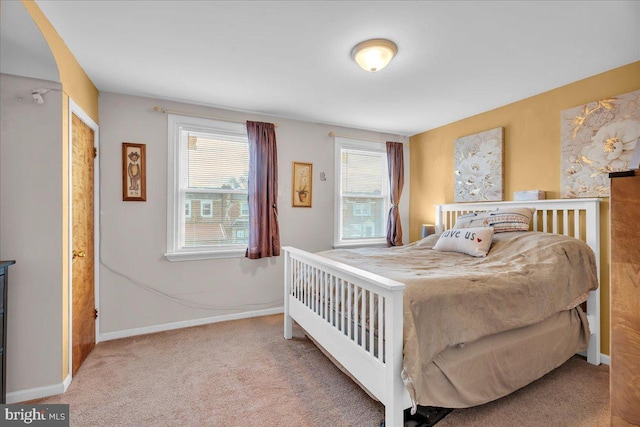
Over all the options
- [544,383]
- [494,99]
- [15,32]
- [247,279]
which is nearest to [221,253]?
[247,279]

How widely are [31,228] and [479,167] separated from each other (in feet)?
13.0

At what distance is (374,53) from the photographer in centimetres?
208

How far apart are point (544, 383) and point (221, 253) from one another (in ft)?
9.74

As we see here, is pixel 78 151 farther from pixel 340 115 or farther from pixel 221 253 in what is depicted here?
pixel 340 115

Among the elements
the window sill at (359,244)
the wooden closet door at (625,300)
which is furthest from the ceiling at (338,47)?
the window sill at (359,244)

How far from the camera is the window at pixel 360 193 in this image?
158 inches

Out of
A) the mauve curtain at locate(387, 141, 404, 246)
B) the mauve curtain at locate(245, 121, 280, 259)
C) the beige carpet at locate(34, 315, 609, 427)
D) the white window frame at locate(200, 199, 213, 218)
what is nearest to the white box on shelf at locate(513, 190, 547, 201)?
the beige carpet at locate(34, 315, 609, 427)

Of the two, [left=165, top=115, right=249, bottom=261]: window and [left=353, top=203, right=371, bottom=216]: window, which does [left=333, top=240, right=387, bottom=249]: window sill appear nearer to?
[left=353, top=203, right=371, bottom=216]: window

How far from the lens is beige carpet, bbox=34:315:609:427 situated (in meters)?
1.75

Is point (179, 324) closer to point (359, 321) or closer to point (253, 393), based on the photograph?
point (253, 393)

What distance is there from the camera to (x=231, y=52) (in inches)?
86.4

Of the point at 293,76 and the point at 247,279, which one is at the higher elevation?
the point at 293,76

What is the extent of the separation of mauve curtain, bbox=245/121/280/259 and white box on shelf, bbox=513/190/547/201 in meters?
2.49

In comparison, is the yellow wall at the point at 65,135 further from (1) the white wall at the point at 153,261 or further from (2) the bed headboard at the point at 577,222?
(2) the bed headboard at the point at 577,222
